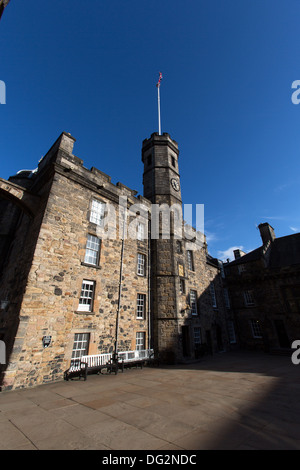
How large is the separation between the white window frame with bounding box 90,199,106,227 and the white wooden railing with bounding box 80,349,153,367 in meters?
7.14

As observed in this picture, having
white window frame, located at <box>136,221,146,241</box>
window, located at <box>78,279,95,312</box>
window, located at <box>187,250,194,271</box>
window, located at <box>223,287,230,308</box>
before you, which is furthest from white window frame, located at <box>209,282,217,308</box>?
window, located at <box>78,279,95,312</box>

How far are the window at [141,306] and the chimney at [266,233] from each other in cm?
1813

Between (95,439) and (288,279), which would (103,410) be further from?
(288,279)

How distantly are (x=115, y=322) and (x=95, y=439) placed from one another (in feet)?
26.6

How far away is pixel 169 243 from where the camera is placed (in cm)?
1590

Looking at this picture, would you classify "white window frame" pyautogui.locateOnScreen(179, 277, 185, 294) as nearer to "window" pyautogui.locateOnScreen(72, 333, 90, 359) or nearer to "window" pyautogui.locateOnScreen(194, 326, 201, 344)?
"window" pyautogui.locateOnScreen(194, 326, 201, 344)

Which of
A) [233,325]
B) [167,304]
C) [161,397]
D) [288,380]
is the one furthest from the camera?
[233,325]

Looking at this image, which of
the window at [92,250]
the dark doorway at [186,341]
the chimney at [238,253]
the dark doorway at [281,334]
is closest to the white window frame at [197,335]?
the dark doorway at [186,341]

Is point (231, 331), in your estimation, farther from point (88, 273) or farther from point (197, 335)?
point (88, 273)

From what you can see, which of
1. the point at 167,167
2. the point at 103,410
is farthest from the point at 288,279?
the point at 103,410

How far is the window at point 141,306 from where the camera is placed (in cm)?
1354

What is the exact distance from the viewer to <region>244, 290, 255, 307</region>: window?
22.0m

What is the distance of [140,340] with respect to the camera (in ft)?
42.8

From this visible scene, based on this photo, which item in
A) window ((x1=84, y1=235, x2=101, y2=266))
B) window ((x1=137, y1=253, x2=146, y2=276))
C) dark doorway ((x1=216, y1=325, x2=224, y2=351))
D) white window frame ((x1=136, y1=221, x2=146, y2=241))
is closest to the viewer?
window ((x1=84, y1=235, x2=101, y2=266))
